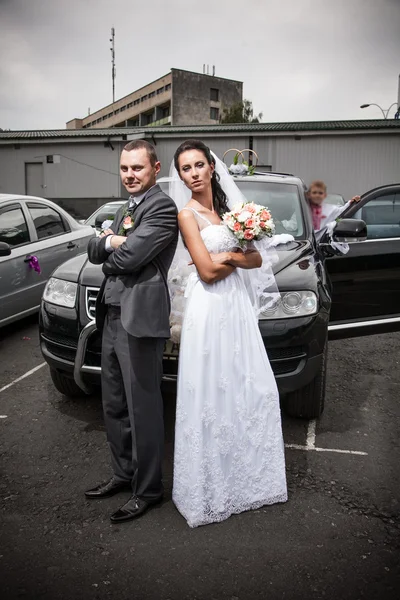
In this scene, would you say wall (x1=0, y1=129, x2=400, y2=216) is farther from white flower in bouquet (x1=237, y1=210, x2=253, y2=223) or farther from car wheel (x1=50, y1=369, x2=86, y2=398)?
white flower in bouquet (x1=237, y1=210, x2=253, y2=223)

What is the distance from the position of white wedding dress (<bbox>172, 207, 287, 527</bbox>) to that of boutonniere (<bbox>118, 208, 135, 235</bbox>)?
35 centimetres

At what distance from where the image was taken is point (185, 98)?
54250 mm

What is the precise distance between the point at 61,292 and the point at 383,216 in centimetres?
324

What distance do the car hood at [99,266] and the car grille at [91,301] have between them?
0.14 feet

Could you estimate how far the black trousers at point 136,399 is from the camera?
103 inches

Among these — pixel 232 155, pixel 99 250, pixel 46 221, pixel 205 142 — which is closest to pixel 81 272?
pixel 99 250

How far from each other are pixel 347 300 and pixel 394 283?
0.51m

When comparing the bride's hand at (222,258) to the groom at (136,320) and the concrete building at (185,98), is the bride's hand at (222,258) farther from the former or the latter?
the concrete building at (185,98)

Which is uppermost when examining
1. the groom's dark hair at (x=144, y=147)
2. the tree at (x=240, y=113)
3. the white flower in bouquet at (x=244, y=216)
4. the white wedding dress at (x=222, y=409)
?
the tree at (x=240, y=113)

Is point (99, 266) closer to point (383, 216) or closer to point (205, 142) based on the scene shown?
point (383, 216)

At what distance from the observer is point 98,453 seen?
11.1ft

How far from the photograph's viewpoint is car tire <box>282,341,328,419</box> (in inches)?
144

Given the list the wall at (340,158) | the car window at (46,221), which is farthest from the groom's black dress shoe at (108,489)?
the wall at (340,158)

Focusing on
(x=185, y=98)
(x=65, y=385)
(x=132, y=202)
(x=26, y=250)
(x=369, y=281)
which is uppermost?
(x=185, y=98)
